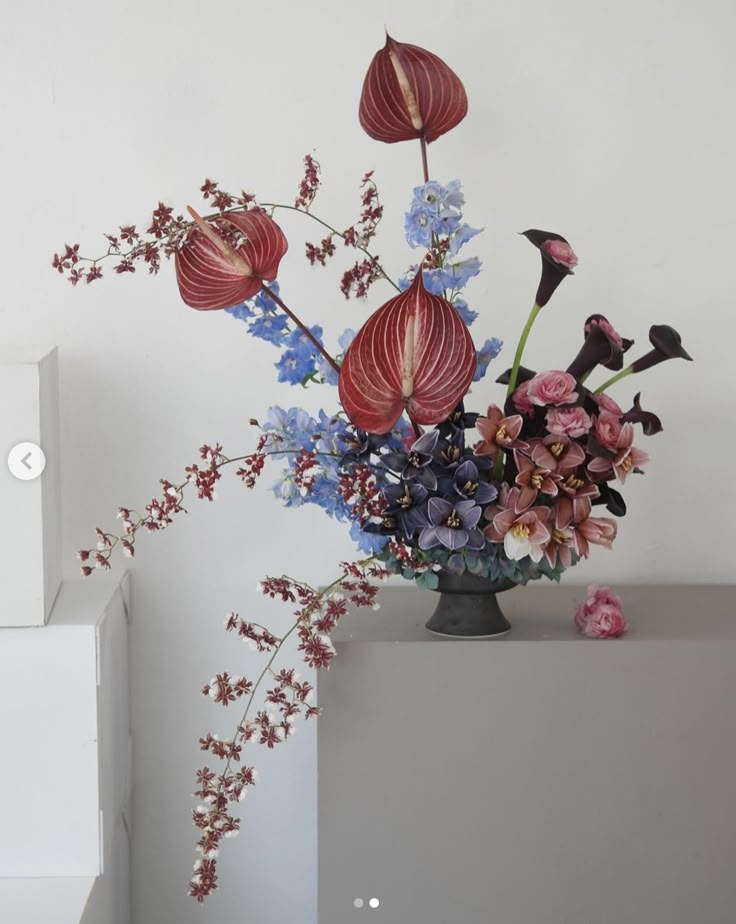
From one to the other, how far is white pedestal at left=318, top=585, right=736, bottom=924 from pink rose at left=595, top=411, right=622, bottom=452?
0.23m

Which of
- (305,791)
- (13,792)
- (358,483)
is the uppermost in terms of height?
(358,483)

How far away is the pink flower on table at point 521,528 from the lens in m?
1.03

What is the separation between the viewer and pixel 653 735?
115cm

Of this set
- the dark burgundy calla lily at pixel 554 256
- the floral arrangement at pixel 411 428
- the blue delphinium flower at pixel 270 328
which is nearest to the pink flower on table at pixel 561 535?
the floral arrangement at pixel 411 428

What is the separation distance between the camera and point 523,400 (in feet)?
3.50

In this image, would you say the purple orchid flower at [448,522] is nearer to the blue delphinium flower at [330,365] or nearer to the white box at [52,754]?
the blue delphinium flower at [330,365]

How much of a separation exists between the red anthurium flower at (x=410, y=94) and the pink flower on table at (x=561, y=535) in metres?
0.40

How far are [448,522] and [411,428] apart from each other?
0.38 ft

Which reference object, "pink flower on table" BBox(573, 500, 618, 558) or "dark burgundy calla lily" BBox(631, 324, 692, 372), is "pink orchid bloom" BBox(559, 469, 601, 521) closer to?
"pink flower on table" BBox(573, 500, 618, 558)

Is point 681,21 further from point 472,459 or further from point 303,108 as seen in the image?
point 472,459

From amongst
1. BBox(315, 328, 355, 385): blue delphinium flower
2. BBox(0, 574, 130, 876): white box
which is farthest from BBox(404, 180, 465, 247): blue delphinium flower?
BBox(0, 574, 130, 876): white box

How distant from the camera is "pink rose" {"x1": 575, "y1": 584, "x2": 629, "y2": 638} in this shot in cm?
116

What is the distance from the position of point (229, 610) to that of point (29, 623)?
0.37 meters

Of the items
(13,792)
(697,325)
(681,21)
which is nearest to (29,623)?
(13,792)
